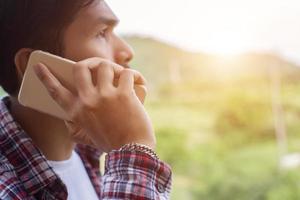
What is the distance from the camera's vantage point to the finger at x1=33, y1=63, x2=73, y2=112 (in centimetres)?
55

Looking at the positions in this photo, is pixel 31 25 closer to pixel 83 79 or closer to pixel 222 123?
pixel 83 79

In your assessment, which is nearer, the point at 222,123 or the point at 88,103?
the point at 88,103

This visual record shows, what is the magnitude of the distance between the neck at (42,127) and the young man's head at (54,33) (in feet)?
0.10

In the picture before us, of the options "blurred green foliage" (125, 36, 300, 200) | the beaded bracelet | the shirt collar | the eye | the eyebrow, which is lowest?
"blurred green foliage" (125, 36, 300, 200)

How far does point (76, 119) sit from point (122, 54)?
178 millimetres

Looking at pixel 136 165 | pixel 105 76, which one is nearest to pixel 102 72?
pixel 105 76

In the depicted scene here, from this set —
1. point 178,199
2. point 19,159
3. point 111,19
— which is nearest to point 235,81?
point 178,199

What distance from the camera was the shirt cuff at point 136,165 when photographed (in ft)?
1.71

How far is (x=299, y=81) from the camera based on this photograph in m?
1.36

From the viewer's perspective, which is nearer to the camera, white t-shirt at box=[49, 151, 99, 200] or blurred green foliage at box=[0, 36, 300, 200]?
white t-shirt at box=[49, 151, 99, 200]

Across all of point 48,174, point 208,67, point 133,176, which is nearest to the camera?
point 133,176

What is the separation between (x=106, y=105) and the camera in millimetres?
525

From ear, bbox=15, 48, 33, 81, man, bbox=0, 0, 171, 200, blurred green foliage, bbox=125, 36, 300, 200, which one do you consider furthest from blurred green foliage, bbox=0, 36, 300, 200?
Result: ear, bbox=15, 48, 33, 81

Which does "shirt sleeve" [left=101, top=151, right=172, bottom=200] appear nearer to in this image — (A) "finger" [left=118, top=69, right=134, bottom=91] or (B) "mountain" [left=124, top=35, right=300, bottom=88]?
(A) "finger" [left=118, top=69, right=134, bottom=91]
